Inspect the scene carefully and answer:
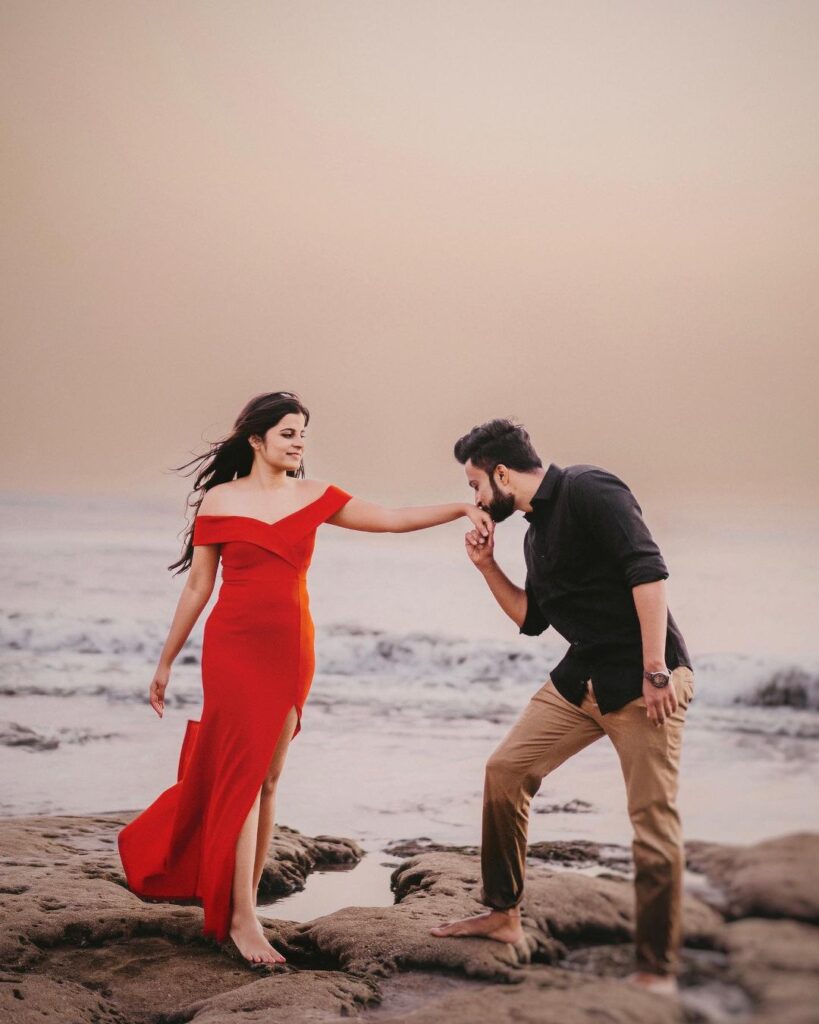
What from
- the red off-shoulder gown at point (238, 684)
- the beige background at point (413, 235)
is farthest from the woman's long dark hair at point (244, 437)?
the beige background at point (413, 235)

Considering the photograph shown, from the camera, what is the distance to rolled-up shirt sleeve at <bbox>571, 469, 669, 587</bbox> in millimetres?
2324

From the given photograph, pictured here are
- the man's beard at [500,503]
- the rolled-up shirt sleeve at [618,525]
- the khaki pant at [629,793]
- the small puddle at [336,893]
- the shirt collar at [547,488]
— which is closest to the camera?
the khaki pant at [629,793]

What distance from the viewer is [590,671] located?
2506 mm

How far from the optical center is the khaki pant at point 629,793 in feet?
7.23

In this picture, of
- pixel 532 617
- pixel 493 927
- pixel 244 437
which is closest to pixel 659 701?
pixel 532 617

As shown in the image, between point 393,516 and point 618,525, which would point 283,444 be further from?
point 618,525

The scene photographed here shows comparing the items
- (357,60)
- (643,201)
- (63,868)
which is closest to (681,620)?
(643,201)

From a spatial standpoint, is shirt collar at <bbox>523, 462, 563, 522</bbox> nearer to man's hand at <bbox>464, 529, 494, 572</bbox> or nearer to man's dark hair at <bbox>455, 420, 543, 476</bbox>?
man's dark hair at <bbox>455, 420, 543, 476</bbox>

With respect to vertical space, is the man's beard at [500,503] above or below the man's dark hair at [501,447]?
below

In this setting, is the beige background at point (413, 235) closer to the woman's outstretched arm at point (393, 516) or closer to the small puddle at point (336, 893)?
the small puddle at point (336, 893)

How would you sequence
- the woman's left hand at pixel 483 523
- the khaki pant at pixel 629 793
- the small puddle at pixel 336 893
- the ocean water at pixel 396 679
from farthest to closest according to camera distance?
the ocean water at pixel 396 679 < the small puddle at pixel 336 893 < the woman's left hand at pixel 483 523 < the khaki pant at pixel 629 793

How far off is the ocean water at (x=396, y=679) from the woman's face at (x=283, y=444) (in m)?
2.67

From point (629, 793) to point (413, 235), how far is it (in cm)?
512

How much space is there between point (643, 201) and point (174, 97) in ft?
10.0
